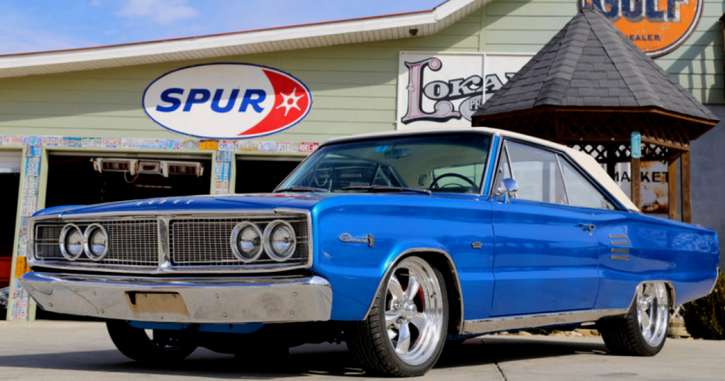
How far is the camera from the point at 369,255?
13.7ft

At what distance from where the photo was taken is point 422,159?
556 cm

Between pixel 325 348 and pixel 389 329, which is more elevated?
pixel 389 329

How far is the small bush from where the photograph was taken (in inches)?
393

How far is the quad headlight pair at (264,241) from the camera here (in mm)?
4102

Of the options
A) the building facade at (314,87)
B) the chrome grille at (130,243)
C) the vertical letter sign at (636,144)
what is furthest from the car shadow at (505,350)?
the building facade at (314,87)

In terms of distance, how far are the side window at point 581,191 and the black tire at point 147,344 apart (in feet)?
9.32

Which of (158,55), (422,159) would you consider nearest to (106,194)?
(158,55)

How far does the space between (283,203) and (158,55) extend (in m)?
9.41

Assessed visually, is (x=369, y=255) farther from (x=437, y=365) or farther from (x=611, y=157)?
(x=611, y=157)

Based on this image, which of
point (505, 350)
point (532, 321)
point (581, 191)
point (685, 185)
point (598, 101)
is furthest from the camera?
point (685, 185)

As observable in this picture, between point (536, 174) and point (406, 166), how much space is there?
3.22 feet

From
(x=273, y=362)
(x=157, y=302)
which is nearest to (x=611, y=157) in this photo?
(x=273, y=362)

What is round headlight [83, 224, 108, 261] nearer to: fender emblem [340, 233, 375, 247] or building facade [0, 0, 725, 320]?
fender emblem [340, 233, 375, 247]

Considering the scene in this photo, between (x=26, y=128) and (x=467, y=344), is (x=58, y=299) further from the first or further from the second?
(x=26, y=128)
